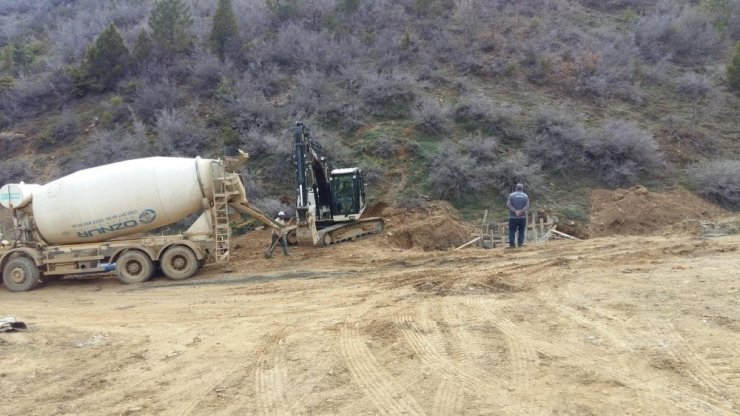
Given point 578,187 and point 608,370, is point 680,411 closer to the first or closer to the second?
point 608,370

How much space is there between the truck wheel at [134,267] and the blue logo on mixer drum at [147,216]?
791mm

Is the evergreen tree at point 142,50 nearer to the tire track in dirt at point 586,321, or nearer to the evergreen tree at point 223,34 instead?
the evergreen tree at point 223,34

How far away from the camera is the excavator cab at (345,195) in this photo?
18297 mm

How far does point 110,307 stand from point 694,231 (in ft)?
49.1

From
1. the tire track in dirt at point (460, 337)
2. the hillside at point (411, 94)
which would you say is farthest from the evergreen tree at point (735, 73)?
the tire track in dirt at point (460, 337)

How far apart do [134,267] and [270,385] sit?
8979 mm

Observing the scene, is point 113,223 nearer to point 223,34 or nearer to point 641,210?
point 641,210

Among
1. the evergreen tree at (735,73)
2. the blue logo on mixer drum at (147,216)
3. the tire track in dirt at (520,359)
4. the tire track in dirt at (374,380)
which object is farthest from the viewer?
the evergreen tree at (735,73)

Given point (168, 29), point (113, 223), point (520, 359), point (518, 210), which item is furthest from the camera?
point (168, 29)

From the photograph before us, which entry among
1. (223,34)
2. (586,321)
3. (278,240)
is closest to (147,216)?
(278,240)

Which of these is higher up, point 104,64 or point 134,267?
point 104,64

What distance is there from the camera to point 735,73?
27250 mm

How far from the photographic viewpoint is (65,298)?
42.6ft

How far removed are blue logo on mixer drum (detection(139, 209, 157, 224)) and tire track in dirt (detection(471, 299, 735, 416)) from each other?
9.85 m
